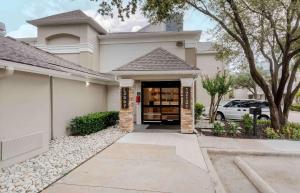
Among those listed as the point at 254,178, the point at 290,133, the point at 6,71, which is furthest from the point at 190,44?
the point at 6,71

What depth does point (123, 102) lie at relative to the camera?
12.9m

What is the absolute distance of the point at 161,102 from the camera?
15969 millimetres

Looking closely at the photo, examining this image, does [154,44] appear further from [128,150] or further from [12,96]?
[12,96]

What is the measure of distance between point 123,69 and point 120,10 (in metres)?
5.16

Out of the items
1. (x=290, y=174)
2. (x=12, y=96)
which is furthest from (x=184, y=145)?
(x=12, y=96)

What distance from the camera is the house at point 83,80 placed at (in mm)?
7070

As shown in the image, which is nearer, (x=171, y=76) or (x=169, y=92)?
(x=171, y=76)

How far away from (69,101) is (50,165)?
5182mm

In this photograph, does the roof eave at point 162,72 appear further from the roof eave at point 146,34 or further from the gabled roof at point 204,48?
the gabled roof at point 204,48

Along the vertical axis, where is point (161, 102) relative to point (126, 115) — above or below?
above

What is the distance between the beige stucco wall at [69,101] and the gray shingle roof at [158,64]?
2.27 meters

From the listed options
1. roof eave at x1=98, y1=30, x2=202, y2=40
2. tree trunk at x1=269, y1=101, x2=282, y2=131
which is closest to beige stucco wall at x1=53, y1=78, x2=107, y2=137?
roof eave at x1=98, y1=30, x2=202, y2=40

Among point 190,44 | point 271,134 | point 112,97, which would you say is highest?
point 190,44

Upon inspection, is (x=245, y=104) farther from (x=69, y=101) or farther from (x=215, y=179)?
(x=215, y=179)
